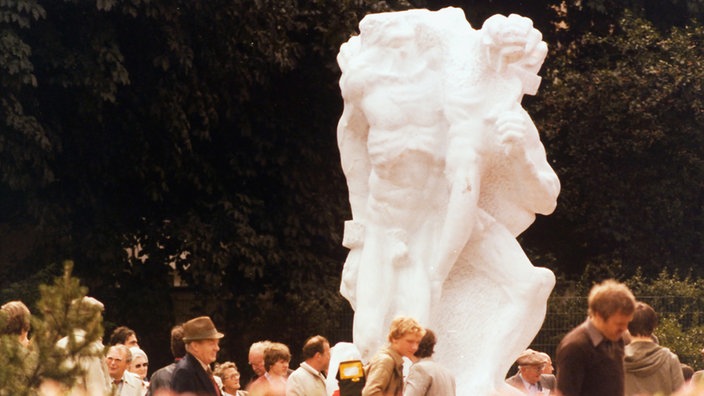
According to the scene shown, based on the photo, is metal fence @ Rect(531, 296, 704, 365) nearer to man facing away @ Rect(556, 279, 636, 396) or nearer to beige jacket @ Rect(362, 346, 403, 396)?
beige jacket @ Rect(362, 346, 403, 396)

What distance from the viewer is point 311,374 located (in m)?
12.9

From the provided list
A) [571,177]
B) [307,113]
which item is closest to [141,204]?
[307,113]

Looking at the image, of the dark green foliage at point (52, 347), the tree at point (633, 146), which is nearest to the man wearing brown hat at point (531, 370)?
the dark green foliage at point (52, 347)

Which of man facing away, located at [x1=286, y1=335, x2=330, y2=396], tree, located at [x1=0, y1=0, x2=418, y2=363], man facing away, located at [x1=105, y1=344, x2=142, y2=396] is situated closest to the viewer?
man facing away, located at [x1=105, y1=344, x2=142, y2=396]

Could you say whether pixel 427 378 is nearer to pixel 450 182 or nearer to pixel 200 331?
pixel 200 331

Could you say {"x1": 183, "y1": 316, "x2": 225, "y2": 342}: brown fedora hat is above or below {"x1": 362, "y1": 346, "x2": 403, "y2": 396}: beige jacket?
above

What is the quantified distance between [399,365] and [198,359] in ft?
3.68

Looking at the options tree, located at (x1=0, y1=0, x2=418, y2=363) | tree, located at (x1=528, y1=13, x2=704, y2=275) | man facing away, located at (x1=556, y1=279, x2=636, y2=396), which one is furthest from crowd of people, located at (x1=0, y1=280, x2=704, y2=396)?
tree, located at (x1=528, y1=13, x2=704, y2=275)

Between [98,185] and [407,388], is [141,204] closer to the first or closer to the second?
[98,185]

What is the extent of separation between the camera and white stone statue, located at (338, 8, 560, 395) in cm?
1347

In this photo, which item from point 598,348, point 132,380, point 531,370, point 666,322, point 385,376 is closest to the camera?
point 598,348

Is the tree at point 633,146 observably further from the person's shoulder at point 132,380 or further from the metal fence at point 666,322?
the person's shoulder at point 132,380

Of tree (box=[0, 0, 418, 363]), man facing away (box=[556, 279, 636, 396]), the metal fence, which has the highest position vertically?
man facing away (box=[556, 279, 636, 396])

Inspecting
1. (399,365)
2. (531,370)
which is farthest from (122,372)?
(531,370)
